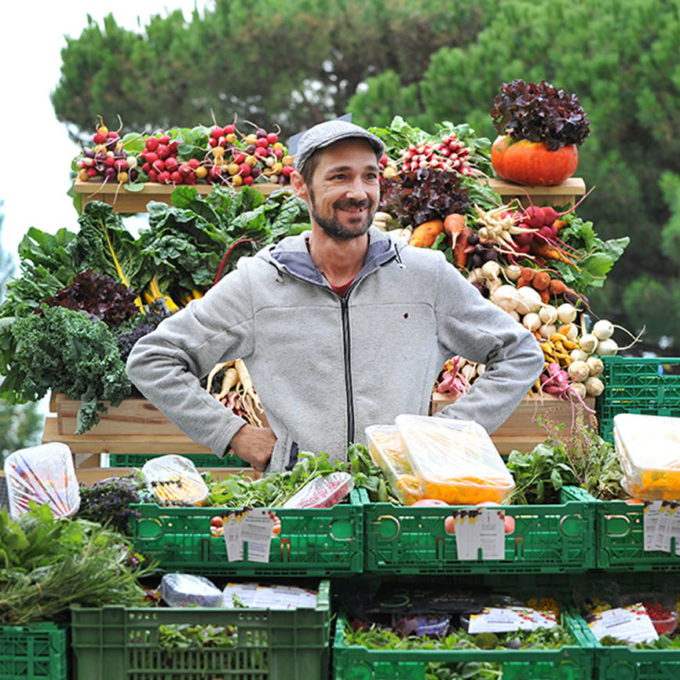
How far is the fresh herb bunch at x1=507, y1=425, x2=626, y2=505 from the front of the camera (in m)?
2.50

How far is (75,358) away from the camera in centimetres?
481

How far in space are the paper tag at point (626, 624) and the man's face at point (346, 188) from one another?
137cm

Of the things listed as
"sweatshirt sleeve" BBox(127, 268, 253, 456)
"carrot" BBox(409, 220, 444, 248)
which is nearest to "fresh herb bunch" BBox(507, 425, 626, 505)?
"sweatshirt sleeve" BBox(127, 268, 253, 456)

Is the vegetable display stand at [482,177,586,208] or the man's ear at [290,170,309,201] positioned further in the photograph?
the vegetable display stand at [482,177,586,208]

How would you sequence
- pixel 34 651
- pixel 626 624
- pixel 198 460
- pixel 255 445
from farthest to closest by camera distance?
pixel 198 460, pixel 255 445, pixel 626 624, pixel 34 651

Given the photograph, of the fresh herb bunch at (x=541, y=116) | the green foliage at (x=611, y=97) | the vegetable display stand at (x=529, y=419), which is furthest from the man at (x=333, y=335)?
the green foliage at (x=611, y=97)

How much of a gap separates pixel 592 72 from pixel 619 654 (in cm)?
1144

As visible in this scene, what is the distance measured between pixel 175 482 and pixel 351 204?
107 centimetres

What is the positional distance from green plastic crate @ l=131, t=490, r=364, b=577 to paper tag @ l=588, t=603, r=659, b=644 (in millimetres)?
527

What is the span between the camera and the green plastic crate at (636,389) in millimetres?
4801

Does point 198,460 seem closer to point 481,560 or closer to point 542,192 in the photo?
point 542,192

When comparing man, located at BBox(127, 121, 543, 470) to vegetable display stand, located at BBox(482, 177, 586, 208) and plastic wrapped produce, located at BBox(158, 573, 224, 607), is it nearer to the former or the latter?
plastic wrapped produce, located at BBox(158, 573, 224, 607)

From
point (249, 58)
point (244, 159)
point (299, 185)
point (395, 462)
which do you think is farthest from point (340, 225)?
point (249, 58)

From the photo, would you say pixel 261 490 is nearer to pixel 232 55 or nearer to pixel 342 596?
pixel 342 596
